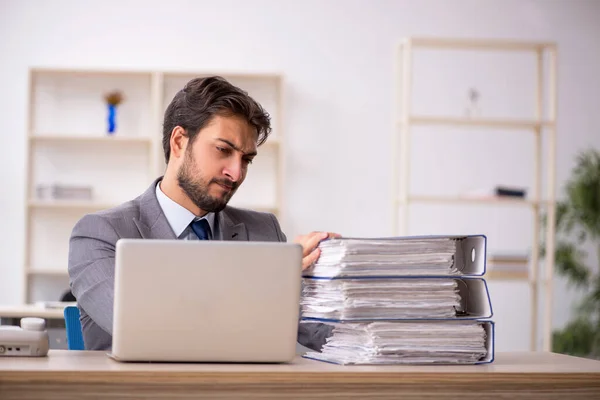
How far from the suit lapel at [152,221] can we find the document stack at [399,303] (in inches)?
24.9

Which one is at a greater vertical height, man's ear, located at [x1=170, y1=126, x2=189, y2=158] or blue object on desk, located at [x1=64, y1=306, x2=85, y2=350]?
man's ear, located at [x1=170, y1=126, x2=189, y2=158]

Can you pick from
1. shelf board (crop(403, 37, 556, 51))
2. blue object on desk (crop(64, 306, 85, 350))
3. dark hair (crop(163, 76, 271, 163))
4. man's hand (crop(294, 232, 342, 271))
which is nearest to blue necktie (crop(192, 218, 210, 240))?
dark hair (crop(163, 76, 271, 163))

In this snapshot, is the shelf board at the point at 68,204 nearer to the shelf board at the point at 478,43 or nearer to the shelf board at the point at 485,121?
the shelf board at the point at 485,121

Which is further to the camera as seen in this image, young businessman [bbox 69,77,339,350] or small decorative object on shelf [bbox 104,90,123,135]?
small decorative object on shelf [bbox 104,90,123,135]

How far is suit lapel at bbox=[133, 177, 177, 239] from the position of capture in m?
2.24

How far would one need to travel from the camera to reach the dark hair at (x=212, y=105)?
227 centimetres

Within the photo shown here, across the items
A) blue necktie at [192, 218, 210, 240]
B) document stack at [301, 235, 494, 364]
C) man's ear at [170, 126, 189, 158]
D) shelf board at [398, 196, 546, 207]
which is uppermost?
man's ear at [170, 126, 189, 158]

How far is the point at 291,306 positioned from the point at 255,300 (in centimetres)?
6

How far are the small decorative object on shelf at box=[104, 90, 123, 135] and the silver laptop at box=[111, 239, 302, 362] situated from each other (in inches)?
171

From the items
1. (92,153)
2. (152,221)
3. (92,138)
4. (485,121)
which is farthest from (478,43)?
(152,221)

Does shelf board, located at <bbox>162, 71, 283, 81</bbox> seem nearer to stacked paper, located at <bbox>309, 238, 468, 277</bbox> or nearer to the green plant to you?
the green plant

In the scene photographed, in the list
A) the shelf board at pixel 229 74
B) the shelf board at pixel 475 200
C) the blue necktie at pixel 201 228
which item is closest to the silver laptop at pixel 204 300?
the blue necktie at pixel 201 228

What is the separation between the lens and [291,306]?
60.0 inches

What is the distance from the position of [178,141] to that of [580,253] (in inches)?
170
